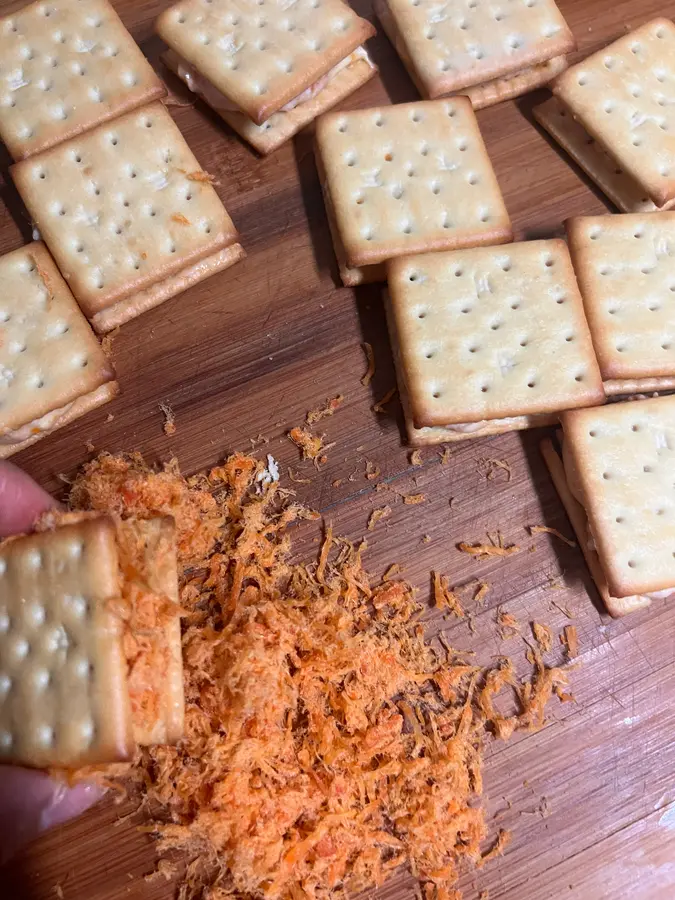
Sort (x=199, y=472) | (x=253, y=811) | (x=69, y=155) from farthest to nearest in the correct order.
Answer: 1. (x=69, y=155)
2. (x=199, y=472)
3. (x=253, y=811)

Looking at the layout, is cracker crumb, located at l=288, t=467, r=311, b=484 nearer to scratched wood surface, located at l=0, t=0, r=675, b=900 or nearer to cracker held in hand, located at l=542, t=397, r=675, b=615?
scratched wood surface, located at l=0, t=0, r=675, b=900

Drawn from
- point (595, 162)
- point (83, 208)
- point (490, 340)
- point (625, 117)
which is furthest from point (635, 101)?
point (83, 208)

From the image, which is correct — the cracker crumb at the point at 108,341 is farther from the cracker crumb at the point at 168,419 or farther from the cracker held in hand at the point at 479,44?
the cracker held in hand at the point at 479,44

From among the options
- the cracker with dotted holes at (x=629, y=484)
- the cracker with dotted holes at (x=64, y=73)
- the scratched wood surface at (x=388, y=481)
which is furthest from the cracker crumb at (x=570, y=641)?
the cracker with dotted holes at (x=64, y=73)

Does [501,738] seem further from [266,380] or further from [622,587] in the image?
[266,380]

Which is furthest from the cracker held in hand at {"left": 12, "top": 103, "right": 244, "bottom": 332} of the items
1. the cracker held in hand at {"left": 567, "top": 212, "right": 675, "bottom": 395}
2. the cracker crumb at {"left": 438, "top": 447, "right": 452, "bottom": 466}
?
the cracker held in hand at {"left": 567, "top": 212, "right": 675, "bottom": 395}

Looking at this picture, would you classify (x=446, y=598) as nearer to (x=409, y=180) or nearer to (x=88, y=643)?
(x=88, y=643)

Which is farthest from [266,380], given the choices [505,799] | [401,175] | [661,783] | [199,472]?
[661,783]
